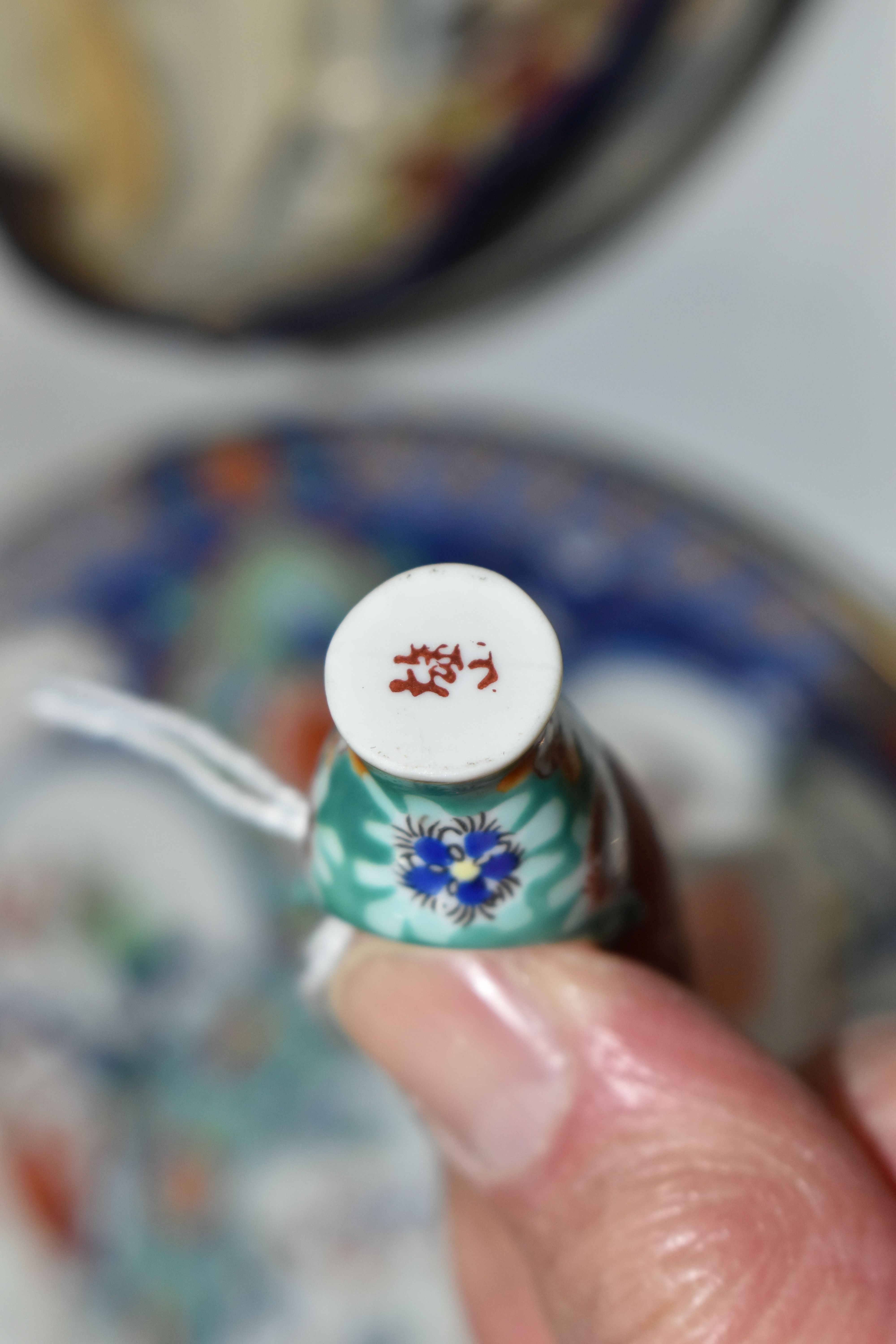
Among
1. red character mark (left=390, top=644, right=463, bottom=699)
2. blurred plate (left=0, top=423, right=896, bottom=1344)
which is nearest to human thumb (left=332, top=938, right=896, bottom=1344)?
red character mark (left=390, top=644, right=463, bottom=699)

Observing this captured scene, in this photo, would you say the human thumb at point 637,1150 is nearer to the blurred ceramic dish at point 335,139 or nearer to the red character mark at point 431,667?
the red character mark at point 431,667

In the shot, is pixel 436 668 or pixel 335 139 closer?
pixel 436 668

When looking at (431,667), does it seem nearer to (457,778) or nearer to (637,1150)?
(457,778)

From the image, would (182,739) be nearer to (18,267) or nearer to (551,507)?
(551,507)

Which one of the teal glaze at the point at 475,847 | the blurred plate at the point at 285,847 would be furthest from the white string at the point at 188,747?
the blurred plate at the point at 285,847

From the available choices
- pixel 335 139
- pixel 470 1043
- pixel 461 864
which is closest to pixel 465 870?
pixel 461 864

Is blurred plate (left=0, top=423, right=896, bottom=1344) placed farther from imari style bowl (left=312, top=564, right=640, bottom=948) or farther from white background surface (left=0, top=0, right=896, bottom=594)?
imari style bowl (left=312, top=564, right=640, bottom=948)
